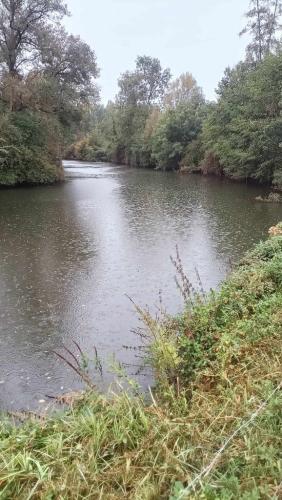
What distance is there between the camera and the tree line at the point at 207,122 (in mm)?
21469

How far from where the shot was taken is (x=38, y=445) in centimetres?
283

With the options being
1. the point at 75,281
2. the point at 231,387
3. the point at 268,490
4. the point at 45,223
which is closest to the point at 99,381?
the point at 231,387

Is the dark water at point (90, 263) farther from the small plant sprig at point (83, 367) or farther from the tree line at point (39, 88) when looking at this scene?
the tree line at point (39, 88)

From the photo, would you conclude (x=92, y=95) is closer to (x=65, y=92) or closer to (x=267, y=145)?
(x=65, y=92)

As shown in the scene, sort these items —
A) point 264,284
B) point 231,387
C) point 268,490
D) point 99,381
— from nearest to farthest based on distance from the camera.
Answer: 1. point 268,490
2. point 231,387
3. point 99,381
4. point 264,284

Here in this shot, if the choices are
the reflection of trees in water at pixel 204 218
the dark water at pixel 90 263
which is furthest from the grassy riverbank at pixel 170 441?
the reflection of trees in water at pixel 204 218

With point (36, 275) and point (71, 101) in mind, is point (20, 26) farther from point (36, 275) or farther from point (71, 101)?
point (36, 275)

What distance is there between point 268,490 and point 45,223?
39.7ft

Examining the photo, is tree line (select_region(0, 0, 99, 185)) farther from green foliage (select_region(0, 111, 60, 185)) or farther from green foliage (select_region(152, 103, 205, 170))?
green foliage (select_region(152, 103, 205, 170))

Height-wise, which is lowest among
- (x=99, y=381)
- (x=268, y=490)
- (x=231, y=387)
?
(x=99, y=381)

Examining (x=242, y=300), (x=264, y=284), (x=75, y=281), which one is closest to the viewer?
(x=242, y=300)

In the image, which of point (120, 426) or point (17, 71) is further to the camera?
point (17, 71)

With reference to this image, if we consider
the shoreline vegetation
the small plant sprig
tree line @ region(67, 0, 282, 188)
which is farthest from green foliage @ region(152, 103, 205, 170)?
the small plant sprig

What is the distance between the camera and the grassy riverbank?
228 centimetres
